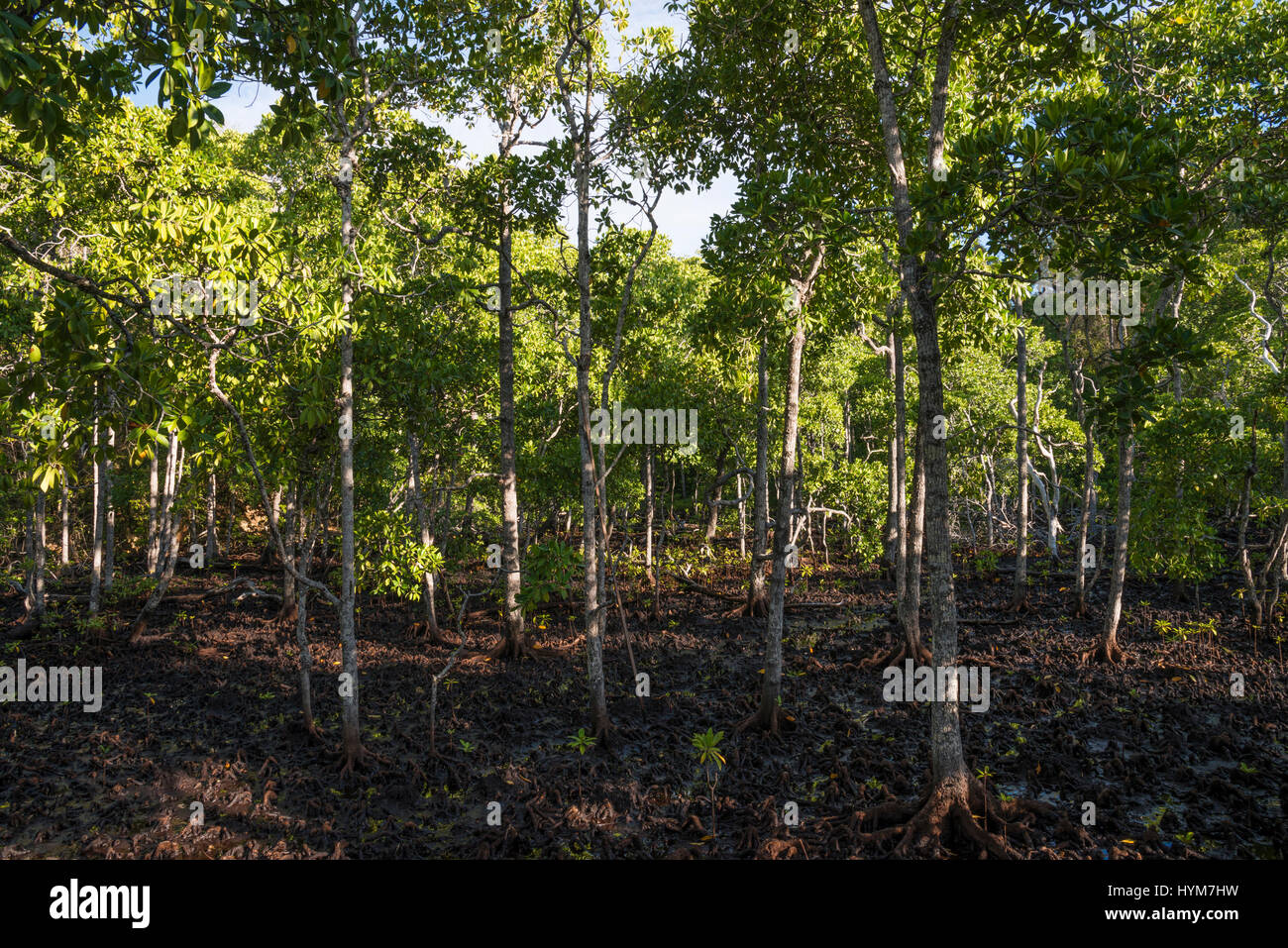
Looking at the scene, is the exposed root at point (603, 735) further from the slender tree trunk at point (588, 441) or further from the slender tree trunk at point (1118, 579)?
the slender tree trunk at point (1118, 579)

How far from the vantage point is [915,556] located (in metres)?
14.2

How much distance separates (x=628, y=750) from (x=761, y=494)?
23.8 feet

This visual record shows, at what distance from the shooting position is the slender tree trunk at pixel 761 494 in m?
14.9

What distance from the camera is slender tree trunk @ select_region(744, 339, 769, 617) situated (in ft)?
48.8

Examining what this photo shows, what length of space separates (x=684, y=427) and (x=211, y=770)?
57.2 ft

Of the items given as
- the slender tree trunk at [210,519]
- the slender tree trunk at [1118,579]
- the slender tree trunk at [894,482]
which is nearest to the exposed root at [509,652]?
the slender tree trunk at [894,482]

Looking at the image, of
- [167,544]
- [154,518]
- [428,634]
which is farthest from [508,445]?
[154,518]

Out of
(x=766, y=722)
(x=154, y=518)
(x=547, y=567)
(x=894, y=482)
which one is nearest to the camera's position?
(x=766, y=722)

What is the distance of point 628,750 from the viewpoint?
11.6 m

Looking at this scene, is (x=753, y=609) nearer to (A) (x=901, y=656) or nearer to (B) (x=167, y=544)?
(A) (x=901, y=656)

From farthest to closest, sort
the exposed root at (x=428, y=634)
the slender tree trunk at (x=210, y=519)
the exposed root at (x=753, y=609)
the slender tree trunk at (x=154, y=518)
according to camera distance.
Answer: the slender tree trunk at (x=210, y=519), the exposed root at (x=753, y=609), the slender tree trunk at (x=154, y=518), the exposed root at (x=428, y=634)

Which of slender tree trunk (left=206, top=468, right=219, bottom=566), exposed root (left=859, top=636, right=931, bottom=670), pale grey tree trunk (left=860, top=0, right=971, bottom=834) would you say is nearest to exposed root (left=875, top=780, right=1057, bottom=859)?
pale grey tree trunk (left=860, top=0, right=971, bottom=834)

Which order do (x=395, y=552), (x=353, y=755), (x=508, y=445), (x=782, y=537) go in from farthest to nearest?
(x=508, y=445) < (x=395, y=552) < (x=782, y=537) < (x=353, y=755)

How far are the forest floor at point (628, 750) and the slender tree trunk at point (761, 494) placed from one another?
2582 millimetres
